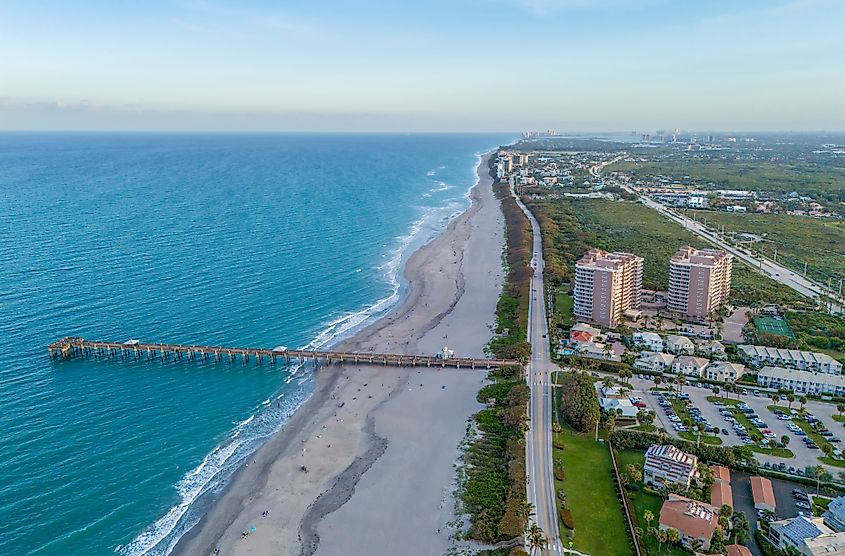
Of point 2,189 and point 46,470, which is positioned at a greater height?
point 2,189

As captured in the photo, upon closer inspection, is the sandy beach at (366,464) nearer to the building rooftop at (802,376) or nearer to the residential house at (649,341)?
the residential house at (649,341)

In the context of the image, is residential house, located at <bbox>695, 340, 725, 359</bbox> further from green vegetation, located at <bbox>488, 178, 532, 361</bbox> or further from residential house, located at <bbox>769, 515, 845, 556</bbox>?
residential house, located at <bbox>769, 515, 845, 556</bbox>

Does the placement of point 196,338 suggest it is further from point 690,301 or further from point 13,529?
point 690,301

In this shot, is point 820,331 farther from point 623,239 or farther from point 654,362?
point 623,239

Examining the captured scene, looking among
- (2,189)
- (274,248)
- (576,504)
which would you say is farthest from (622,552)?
(2,189)

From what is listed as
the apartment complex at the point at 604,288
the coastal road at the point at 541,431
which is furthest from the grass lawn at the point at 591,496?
the apartment complex at the point at 604,288

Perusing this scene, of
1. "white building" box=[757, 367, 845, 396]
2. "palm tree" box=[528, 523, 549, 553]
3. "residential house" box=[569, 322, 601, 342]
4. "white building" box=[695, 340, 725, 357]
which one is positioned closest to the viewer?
"palm tree" box=[528, 523, 549, 553]

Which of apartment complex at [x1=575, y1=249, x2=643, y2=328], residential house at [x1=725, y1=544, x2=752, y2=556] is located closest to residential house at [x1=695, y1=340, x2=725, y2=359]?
apartment complex at [x1=575, y1=249, x2=643, y2=328]

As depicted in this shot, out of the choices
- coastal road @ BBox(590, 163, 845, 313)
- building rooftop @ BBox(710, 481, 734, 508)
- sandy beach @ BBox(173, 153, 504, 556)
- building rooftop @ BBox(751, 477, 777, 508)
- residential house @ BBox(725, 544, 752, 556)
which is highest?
coastal road @ BBox(590, 163, 845, 313)
